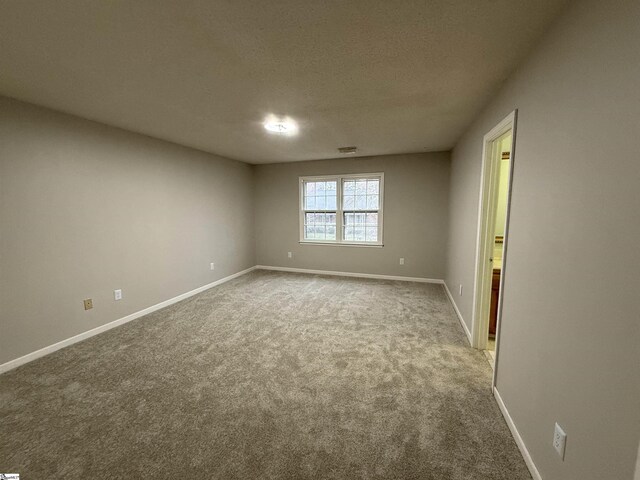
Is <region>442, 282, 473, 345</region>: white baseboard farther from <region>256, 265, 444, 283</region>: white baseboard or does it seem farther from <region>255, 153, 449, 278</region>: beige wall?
<region>255, 153, 449, 278</region>: beige wall

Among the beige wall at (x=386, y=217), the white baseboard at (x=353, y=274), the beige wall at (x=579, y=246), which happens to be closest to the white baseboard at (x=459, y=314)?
the white baseboard at (x=353, y=274)

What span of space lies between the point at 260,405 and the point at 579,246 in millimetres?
2040

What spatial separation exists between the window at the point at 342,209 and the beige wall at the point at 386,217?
14 cm

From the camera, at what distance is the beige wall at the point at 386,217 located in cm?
477

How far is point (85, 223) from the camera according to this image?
9.38 feet

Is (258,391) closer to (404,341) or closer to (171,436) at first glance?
(171,436)

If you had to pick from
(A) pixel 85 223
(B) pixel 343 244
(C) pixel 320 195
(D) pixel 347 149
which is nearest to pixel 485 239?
(D) pixel 347 149

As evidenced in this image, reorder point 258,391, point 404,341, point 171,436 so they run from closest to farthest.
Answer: point 171,436 → point 258,391 → point 404,341

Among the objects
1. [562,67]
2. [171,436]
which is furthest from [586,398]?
[171,436]

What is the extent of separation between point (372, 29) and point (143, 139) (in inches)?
128

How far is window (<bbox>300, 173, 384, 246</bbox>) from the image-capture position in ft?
17.1

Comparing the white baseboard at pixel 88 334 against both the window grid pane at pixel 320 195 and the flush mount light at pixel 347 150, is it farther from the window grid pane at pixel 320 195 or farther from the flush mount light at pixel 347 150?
the flush mount light at pixel 347 150

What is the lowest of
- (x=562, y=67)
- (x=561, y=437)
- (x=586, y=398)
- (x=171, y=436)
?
(x=171, y=436)

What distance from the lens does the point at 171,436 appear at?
1.65 meters
